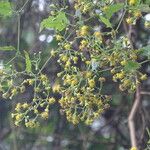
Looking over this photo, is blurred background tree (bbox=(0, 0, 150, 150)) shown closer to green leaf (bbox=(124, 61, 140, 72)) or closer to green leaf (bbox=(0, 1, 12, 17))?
green leaf (bbox=(0, 1, 12, 17))

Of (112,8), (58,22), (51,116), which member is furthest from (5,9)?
(51,116)

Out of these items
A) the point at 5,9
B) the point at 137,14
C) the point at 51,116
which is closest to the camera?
the point at 137,14

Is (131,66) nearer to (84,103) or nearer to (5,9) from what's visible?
(84,103)

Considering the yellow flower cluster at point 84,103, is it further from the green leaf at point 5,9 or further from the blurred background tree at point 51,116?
the blurred background tree at point 51,116

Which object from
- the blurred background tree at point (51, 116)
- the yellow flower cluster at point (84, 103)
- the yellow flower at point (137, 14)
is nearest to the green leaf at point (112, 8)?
the yellow flower at point (137, 14)

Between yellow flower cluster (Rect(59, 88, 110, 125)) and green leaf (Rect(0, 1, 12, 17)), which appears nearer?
yellow flower cluster (Rect(59, 88, 110, 125))

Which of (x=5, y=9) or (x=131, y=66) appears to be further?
(x=5, y=9)

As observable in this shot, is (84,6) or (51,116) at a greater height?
(84,6)

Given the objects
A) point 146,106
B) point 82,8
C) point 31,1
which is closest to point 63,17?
point 82,8

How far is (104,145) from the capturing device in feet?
6.21

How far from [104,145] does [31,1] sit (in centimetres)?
60

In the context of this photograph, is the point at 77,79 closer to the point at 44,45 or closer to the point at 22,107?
the point at 22,107

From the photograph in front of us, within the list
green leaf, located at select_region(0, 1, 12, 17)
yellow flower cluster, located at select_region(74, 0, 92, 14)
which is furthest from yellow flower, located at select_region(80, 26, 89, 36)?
green leaf, located at select_region(0, 1, 12, 17)

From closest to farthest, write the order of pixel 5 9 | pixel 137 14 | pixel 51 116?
1. pixel 137 14
2. pixel 5 9
3. pixel 51 116
